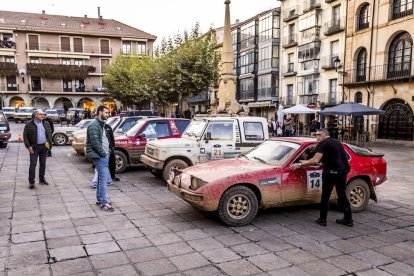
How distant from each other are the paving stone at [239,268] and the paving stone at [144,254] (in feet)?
2.89

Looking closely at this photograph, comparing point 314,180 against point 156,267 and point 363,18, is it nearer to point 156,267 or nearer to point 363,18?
point 156,267

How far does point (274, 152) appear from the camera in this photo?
6656 millimetres

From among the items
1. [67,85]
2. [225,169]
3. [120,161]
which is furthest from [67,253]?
[67,85]

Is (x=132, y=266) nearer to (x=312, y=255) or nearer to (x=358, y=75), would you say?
(x=312, y=255)

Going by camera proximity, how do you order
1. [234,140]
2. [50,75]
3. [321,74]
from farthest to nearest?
[50,75], [321,74], [234,140]

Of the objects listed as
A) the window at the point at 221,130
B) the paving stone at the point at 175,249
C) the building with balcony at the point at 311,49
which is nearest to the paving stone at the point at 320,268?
the paving stone at the point at 175,249

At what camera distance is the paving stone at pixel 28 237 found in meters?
5.02

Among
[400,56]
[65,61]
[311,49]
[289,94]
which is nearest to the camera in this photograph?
[400,56]

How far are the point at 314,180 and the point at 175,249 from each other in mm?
2939

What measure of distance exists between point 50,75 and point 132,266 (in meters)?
51.8

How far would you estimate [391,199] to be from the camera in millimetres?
7824

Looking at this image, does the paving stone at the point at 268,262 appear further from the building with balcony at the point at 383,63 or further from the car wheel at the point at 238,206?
the building with balcony at the point at 383,63

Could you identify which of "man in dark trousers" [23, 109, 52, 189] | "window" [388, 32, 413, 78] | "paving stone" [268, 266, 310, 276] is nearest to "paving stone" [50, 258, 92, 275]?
"paving stone" [268, 266, 310, 276]

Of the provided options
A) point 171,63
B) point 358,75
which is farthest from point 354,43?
point 171,63
